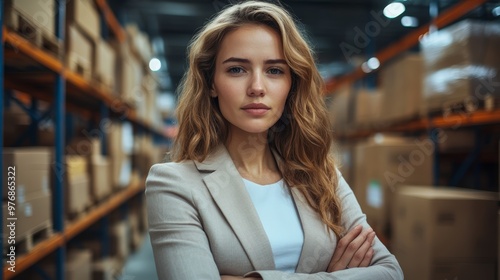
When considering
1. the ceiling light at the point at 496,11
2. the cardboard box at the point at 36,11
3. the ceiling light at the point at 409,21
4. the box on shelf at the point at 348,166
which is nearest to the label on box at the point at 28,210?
the cardboard box at the point at 36,11

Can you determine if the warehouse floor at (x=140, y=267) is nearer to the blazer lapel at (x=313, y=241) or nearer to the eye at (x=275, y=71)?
the blazer lapel at (x=313, y=241)

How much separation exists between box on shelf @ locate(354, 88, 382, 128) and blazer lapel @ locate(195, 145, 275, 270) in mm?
4391

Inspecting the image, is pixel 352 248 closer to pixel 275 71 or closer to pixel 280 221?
pixel 280 221

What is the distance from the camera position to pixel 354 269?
4.95 ft

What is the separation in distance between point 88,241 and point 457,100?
3.71 m

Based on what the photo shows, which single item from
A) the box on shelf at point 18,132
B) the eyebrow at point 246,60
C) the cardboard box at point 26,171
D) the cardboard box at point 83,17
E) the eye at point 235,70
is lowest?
the cardboard box at point 26,171

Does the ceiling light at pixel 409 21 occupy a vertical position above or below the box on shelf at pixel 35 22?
above

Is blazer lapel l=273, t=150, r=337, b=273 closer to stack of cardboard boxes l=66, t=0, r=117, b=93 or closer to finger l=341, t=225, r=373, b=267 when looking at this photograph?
finger l=341, t=225, r=373, b=267

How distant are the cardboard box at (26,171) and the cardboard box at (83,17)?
1.09 m

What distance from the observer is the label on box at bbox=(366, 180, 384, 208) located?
4195 millimetres

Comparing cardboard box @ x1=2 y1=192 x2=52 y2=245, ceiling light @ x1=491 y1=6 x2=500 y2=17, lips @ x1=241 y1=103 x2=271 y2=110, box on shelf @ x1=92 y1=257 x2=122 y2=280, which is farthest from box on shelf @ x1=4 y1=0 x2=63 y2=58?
ceiling light @ x1=491 y1=6 x2=500 y2=17

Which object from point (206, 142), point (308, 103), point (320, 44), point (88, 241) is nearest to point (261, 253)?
point (206, 142)

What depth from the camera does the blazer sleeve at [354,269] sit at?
1441 mm

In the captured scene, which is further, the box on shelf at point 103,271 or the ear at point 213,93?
the box on shelf at point 103,271
